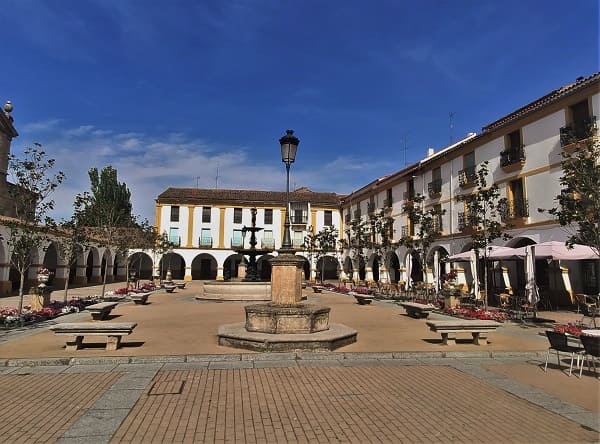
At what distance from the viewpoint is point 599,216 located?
376 inches

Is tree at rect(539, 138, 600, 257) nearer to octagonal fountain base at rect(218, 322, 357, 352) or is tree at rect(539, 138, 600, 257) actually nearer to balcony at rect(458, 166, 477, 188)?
octagonal fountain base at rect(218, 322, 357, 352)

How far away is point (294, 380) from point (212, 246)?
3843 centimetres

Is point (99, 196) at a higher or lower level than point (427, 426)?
higher

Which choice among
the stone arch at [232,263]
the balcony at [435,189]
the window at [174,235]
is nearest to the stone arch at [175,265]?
the window at [174,235]

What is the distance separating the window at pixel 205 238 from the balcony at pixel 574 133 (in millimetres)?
33802

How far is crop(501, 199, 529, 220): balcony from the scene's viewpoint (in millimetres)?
18266

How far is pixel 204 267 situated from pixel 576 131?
37627 millimetres

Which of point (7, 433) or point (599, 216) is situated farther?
point (599, 216)

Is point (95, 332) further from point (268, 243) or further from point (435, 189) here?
point (268, 243)

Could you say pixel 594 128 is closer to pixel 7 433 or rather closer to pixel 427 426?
pixel 427 426

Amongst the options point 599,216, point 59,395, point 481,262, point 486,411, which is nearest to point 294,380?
point 486,411

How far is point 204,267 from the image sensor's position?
45719 millimetres

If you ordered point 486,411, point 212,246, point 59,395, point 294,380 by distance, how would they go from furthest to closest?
point 212,246, point 294,380, point 59,395, point 486,411

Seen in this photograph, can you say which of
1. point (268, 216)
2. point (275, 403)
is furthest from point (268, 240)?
point (275, 403)
